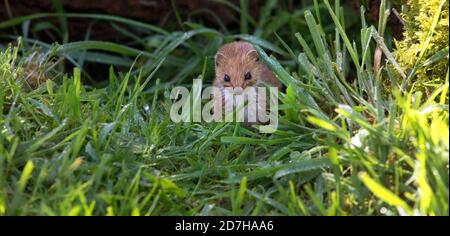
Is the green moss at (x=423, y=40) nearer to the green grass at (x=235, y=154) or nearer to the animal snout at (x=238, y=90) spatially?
the green grass at (x=235, y=154)

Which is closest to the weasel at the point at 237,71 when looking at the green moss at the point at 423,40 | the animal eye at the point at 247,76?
the animal eye at the point at 247,76

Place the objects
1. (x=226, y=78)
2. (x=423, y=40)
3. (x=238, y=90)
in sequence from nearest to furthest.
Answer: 1. (x=423, y=40)
2. (x=238, y=90)
3. (x=226, y=78)

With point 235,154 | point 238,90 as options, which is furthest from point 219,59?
point 235,154

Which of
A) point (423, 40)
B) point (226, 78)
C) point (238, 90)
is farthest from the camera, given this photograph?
point (226, 78)

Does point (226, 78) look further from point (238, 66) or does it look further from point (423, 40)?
point (423, 40)
